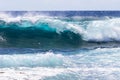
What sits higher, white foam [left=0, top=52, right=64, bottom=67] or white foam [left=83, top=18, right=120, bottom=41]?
white foam [left=0, top=52, right=64, bottom=67]

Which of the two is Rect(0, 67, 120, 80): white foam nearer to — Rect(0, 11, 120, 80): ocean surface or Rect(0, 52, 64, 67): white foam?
Rect(0, 11, 120, 80): ocean surface

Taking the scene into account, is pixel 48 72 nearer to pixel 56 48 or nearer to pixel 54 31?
pixel 56 48

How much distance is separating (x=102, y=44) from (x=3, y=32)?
15.6ft

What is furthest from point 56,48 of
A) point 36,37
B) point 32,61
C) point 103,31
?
point 103,31

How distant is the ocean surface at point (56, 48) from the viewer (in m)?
9.47

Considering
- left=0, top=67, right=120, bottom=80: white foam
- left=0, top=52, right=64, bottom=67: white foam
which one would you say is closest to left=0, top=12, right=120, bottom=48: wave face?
left=0, top=52, right=64, bottom=67: white foam

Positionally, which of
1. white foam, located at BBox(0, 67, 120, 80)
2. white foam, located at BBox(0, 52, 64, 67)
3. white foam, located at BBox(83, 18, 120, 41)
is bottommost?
white foam, located at BBox(83, 18, 120, 41)

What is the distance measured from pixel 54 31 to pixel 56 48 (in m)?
3.24

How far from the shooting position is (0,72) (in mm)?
9492

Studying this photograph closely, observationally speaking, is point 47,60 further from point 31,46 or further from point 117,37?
point 117,37

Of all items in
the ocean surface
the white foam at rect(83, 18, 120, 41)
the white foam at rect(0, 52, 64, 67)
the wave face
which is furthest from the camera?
the white foam at rect(83, 18, 120, 41)

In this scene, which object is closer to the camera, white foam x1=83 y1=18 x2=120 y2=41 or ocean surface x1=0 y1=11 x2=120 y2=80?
ocean surface x1=0 y1=11 x2=120 y2=80

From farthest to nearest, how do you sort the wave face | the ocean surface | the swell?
the wave face → the swell → the ocean surface

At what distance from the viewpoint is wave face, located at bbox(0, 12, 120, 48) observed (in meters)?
16.5
